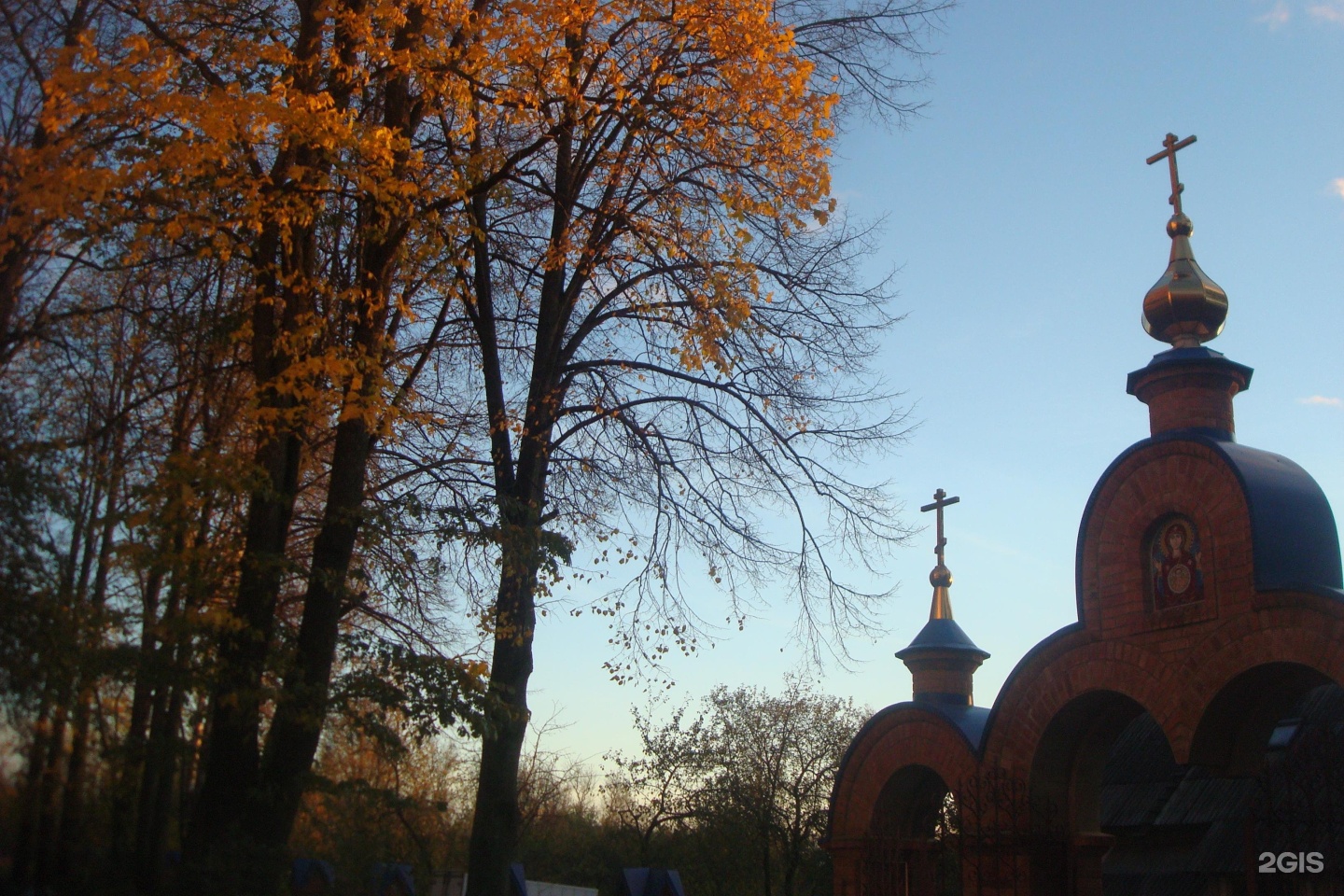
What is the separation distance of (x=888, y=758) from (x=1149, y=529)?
486 cm

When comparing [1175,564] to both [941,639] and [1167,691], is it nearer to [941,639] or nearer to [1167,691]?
[1167,691]

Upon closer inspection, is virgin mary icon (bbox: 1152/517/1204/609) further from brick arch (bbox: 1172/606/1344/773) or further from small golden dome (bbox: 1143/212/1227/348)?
small golden dome (bbox: 1143/212/1227/348)

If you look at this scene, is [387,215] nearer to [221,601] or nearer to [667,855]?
[221,601]

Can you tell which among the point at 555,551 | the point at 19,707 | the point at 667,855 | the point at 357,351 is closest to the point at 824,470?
the point at 555,551

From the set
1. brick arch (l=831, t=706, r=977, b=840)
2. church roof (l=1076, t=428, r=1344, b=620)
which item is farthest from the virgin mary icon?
brick arch (l=831, t=706, r=977, b=840)

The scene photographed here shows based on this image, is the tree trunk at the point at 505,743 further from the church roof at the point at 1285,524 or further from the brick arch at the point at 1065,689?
the church roof at the point at 1285,524

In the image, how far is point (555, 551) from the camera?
10.3 metres

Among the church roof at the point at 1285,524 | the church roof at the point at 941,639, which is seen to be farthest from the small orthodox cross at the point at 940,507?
the church roof at the point at 1285,524

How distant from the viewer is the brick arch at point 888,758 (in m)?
14.8

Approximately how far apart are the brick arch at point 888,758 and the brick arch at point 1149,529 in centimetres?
273

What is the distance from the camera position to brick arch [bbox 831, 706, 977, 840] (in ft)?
48.5

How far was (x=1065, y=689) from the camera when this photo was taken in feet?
42.8

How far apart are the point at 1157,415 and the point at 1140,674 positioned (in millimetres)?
2773

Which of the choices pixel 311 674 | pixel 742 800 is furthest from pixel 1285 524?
pixel 742 800
